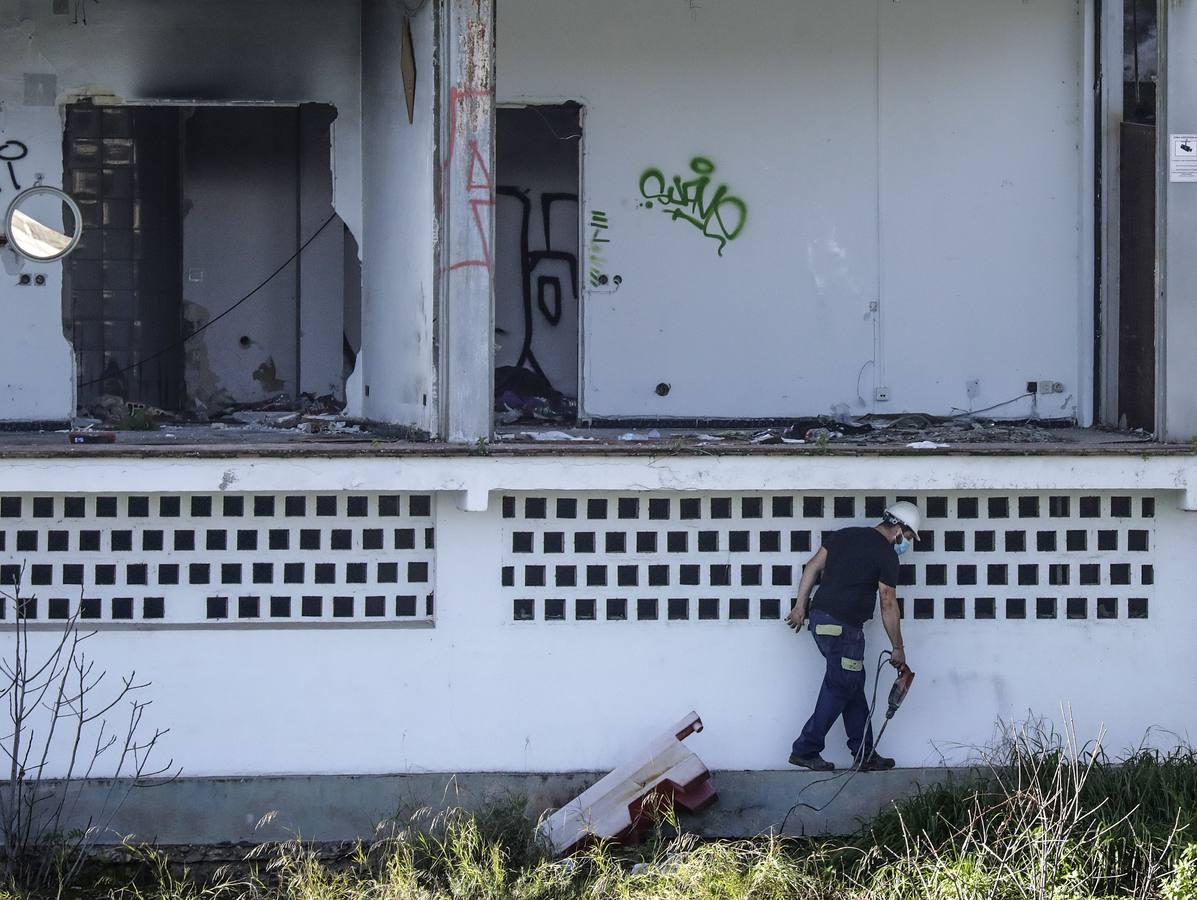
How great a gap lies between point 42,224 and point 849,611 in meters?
5.80

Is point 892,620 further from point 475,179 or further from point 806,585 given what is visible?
point 475,179

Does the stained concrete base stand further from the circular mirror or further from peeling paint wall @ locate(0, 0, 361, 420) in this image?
the circular mirror

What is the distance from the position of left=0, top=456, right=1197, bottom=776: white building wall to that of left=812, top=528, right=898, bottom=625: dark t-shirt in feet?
0.94

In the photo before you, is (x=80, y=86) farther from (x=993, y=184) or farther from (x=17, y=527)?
(x=993, y=184)

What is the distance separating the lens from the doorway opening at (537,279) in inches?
403

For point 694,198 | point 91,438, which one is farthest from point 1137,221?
point 91,438

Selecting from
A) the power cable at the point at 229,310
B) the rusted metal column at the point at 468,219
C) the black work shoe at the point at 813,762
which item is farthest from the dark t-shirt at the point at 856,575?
the power cable at the point at 229,310

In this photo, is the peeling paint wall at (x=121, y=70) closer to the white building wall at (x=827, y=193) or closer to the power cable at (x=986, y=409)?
the white building wall at (x=827, y=193)

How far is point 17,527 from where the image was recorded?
24.6 ft

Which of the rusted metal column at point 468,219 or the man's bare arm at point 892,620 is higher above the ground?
the rusted metal column at point 468,219

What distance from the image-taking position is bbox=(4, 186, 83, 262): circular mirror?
9680 millimetres

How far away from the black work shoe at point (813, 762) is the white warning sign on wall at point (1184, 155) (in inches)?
135

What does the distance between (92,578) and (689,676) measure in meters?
3.04

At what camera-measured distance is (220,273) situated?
11.3m
